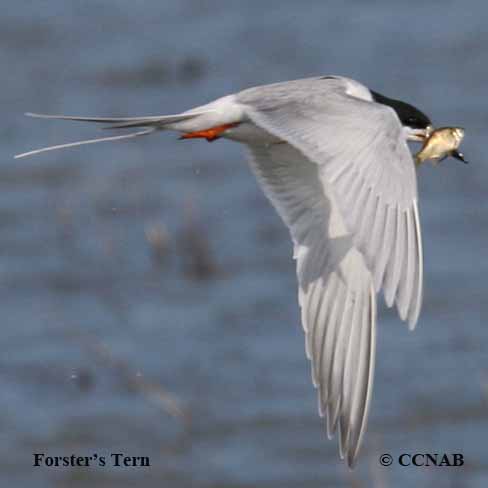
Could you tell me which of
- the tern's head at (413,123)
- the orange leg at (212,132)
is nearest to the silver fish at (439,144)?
the tern's head at (413,123)

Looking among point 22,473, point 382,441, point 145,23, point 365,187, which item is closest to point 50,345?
point 22,473

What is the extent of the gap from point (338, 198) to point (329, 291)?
119 cm

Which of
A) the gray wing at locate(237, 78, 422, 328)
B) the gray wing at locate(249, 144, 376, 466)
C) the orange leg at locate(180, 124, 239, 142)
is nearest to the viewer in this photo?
the gray wing at locate(237, 78, 422, 328)

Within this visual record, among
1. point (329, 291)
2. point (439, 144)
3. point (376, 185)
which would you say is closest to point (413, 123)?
point (439, 144)

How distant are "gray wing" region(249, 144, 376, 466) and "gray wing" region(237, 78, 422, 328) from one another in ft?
2.67

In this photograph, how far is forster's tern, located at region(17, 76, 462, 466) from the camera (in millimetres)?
5594

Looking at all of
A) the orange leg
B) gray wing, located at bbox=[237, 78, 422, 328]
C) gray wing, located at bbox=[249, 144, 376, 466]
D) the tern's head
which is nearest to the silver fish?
the tern's head

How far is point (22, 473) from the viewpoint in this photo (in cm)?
872

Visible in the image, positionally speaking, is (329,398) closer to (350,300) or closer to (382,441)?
(350,300)

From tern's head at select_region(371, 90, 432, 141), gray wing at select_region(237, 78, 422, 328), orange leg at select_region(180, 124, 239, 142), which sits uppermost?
tern's head at select_region(371, 90, 432, 141)

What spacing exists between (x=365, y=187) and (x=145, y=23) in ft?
31.1

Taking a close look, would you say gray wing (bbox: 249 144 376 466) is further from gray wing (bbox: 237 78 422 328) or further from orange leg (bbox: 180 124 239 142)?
gray wing (bbox: 237 78 422 328)

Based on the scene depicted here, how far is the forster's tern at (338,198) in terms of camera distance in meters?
5.59

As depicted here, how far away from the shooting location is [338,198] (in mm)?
5641
